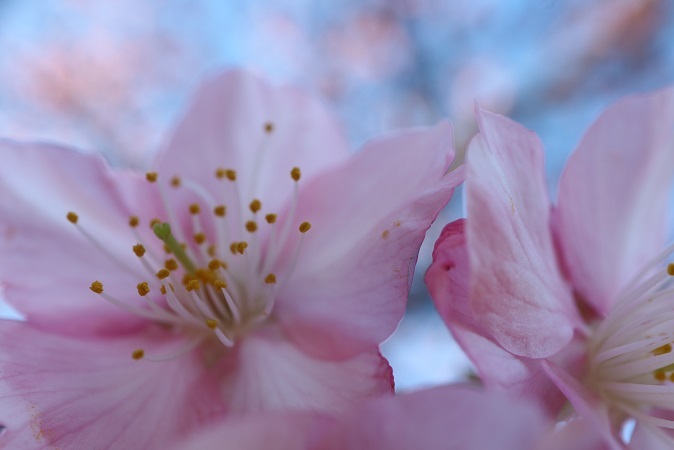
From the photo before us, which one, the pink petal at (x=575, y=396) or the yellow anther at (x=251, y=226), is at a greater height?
the yellow anther at (x=251, y=226)

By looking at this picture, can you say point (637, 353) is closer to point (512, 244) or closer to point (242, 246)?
point (512, 244)

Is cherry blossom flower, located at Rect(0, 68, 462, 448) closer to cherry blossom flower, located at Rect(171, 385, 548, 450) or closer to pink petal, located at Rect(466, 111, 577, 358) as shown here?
pink petal, located at Rect(466, 111, 577, 358)

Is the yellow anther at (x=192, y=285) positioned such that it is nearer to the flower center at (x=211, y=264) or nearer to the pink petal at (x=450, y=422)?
the flower center at (x=211, y=264)

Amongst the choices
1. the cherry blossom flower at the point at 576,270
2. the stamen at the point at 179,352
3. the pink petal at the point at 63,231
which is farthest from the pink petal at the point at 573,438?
the pink petal at the point at 63,231

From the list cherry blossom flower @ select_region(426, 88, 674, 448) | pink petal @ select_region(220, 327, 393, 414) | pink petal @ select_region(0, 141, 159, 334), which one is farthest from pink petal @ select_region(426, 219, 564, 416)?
pink petal @ select_region(0, 141, 159, 334)

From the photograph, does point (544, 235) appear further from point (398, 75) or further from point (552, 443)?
point (398, 75)

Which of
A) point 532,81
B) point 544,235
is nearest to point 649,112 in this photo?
point 544,235

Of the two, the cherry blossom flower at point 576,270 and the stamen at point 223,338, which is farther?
the stamen at point 223,338
